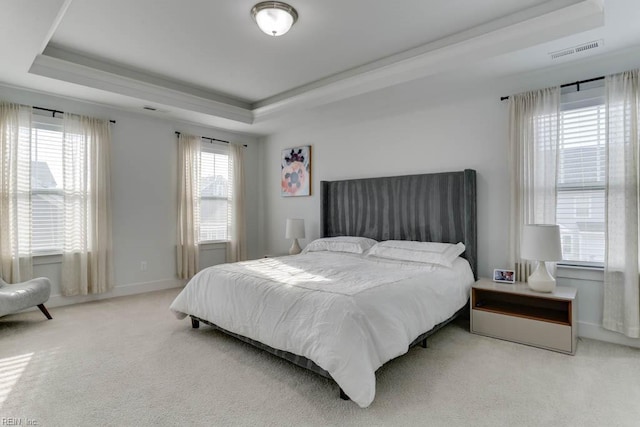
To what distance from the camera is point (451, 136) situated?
3.93 meters

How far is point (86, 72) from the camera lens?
11.8ft

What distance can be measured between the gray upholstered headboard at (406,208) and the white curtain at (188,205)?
196 centimetres

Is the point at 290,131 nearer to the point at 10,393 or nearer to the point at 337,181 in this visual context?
the point at 337,181

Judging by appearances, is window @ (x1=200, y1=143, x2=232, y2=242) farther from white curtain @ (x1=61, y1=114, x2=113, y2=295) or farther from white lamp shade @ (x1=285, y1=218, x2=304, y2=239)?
white curtain @ (x1=61, y1=114, x2=113, y2=295)

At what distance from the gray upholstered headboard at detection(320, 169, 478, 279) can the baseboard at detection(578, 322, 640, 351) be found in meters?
0.99

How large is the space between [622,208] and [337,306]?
102 inches

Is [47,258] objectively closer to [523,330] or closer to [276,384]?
[276,384]

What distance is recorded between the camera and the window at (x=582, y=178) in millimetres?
3039

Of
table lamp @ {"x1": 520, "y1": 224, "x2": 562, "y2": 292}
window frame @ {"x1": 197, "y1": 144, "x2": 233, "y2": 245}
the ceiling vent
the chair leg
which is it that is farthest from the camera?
window frame @ {"x1": 197, "y1": 144, "x2": 233, "y2": 245}

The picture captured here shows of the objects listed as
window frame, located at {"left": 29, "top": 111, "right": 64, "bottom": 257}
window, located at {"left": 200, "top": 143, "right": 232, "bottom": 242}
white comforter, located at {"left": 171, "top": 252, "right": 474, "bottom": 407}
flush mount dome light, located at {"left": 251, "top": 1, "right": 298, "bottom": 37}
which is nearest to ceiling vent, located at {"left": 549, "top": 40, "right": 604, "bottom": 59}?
white comforter, located at {"left": 171, "top": 252, "right": 474, "bottom": 407}

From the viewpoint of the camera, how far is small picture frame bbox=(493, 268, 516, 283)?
3279 millimetres

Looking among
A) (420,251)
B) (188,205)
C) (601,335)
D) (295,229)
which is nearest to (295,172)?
(295,229)

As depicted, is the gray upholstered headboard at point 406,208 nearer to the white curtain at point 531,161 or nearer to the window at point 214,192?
the white curtain at point 531,161

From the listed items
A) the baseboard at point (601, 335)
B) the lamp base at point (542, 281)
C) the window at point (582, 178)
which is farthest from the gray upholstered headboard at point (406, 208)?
the baseboard at point (601, 335)
